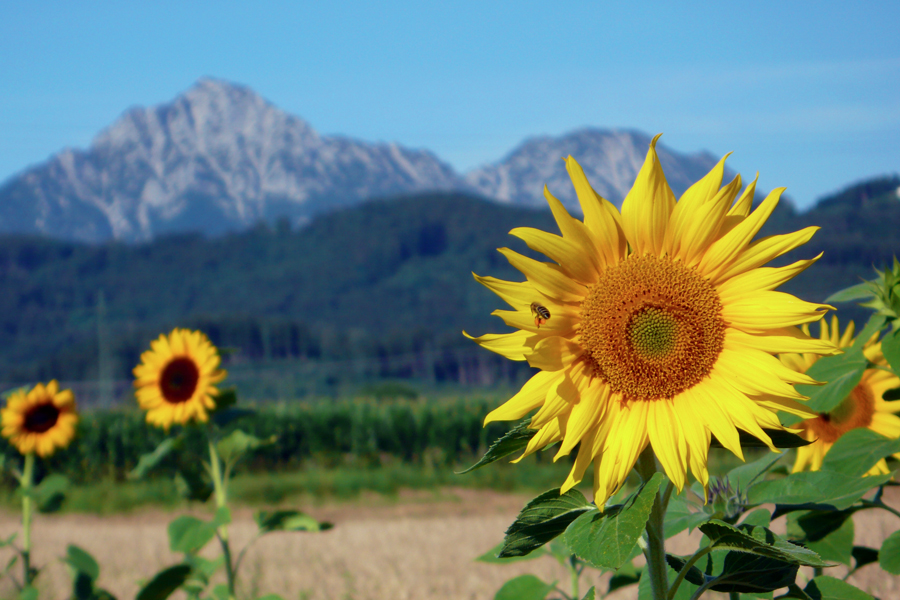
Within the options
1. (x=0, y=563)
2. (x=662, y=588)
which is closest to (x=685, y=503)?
(x=662, y=588)

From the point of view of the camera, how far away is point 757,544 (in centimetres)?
113

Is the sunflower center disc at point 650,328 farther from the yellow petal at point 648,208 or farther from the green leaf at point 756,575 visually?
the green leaf at point 756,575

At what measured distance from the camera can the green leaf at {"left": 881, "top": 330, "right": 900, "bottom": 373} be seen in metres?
1.57

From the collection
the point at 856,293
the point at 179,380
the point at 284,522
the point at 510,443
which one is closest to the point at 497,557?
the point at 510,443

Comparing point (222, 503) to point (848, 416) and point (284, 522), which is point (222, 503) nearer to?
point (284, 522)

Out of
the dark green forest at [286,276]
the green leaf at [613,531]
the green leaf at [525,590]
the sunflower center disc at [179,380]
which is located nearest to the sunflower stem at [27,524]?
the sunflower center disc at [179,380]

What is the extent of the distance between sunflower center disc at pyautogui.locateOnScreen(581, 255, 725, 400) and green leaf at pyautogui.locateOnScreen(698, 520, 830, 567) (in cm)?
23

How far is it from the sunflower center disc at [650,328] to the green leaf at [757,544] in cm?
23

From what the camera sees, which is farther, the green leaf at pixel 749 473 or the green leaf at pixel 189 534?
the green leaf at pixel 189 534

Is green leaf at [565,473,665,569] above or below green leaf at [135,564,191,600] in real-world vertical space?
above

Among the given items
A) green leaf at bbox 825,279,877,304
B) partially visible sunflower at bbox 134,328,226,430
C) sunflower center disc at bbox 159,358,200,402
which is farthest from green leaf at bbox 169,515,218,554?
green leaf at bbox 825,279,877,304

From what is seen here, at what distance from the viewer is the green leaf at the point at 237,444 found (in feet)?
11.0

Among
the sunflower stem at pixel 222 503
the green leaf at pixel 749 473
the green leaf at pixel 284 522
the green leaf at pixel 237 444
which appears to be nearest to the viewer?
the green leaf at pixel 749 473

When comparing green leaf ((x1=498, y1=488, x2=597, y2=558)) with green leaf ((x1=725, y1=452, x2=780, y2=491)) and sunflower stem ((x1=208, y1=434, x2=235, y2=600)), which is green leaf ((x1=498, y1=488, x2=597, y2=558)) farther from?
sunflower stem ((x1=208, y1=434, x2=235, y2=600))
